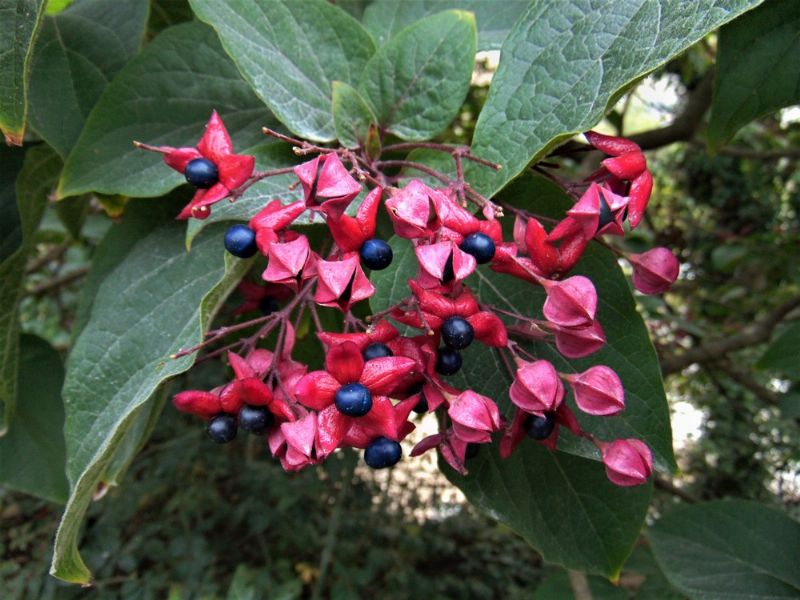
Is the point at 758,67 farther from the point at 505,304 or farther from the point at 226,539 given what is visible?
the point at 226,539

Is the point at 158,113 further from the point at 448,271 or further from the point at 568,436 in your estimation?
the point at 568,436

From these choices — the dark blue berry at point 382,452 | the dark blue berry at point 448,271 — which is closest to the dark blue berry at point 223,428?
the dark blue berry at point 382,452

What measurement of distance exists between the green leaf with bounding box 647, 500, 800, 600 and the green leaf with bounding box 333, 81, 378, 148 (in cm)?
68

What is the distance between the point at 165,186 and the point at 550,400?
0.44m

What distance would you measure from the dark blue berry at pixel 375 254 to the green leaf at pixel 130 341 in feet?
0.42

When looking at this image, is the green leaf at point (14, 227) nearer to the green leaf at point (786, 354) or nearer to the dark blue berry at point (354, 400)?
the dark blue berry at point (354, 400)

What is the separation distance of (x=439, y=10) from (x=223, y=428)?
550 mm

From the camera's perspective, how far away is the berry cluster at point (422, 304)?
1.57 feet

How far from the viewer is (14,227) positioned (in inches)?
31.4

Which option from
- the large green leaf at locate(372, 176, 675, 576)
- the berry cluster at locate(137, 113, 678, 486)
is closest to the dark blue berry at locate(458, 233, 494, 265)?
the berry cluster at locate(137, 113, 678, 486)

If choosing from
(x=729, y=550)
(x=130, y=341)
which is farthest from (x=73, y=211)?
(x=729, y=550)

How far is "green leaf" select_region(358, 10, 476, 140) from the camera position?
63cm

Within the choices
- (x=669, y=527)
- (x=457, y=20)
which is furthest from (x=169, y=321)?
(x=669, y=527)

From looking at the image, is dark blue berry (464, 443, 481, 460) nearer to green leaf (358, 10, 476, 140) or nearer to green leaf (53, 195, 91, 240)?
green leaf (358, 10, 476, 140)
